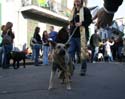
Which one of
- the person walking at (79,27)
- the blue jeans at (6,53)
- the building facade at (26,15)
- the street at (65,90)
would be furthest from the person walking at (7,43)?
the building facade at (26,15)

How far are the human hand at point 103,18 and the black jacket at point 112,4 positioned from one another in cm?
12

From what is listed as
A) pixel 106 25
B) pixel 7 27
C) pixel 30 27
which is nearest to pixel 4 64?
pixel 7 27

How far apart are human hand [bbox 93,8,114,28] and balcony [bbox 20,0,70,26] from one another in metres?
28.2

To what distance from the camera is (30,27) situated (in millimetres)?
37156

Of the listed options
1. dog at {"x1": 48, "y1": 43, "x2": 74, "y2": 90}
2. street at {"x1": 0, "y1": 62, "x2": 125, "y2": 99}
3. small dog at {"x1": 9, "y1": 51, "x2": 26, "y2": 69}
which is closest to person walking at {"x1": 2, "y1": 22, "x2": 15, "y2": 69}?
small dog at {"x1": 9, "y1": 51, "x2": 26, "y2": 69}

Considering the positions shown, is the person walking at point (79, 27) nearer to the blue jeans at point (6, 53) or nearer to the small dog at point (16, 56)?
the blue jeans at point (6, 53)

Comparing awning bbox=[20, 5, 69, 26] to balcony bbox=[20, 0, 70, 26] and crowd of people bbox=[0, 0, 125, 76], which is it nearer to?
balcony bbox=[20, 0, 70, 26]

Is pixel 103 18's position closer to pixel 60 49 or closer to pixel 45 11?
pixel 60 49

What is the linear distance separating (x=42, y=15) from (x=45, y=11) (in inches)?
18.8

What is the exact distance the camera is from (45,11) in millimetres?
40938

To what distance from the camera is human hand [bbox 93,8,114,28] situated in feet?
16.7

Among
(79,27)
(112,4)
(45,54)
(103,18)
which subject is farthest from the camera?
(45,54)

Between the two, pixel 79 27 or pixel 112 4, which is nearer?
pixel 112 4

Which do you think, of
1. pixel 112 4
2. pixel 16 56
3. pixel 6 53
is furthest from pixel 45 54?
pixel 112 4
